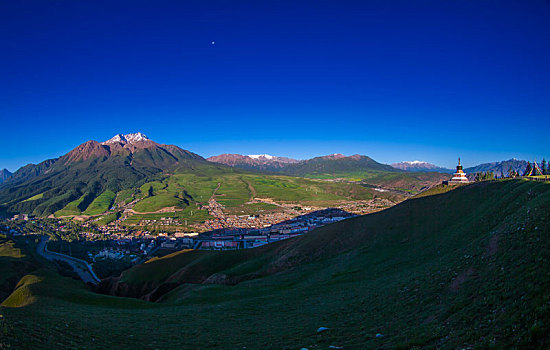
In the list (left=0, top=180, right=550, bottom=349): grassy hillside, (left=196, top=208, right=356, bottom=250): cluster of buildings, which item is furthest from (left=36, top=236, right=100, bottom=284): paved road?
(left=0, top=180, right=550, bottom=349): grassy hillside

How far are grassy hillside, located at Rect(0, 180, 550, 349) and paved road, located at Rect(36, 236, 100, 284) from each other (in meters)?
59.8

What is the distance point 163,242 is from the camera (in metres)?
120

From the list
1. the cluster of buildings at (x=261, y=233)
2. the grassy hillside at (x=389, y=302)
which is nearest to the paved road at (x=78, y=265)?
the cluster of buildings at (x=261, y=233)

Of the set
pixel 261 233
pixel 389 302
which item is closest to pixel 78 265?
pixel 261 233

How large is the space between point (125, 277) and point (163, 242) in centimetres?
6565

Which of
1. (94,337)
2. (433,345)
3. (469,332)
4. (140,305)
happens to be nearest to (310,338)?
(433,345)

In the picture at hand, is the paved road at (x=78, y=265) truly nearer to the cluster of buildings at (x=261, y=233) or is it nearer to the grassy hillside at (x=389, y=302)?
the cluster of buildings at (x=261, y=233)

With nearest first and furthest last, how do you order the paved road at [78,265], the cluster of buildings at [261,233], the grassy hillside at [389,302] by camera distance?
the grassy hillside at [389,302] → the paved road at [78,265] → the cluster of buildings at [261,233]

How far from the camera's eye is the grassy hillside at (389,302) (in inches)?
391

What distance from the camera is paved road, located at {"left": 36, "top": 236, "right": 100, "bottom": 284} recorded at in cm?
8414

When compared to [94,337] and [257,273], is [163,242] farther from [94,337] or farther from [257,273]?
[94,337]

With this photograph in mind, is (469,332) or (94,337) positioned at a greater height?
(469,332)

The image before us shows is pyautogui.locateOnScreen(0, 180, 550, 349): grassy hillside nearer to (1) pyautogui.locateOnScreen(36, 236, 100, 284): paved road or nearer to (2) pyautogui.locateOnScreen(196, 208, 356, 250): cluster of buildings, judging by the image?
(1) pyautogui.locateOnScreen(36, 236, 100, 284): paved road

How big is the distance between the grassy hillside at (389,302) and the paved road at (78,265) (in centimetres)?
5976
